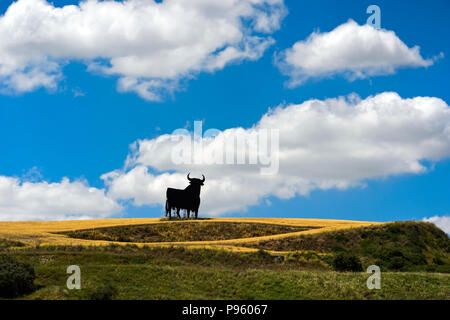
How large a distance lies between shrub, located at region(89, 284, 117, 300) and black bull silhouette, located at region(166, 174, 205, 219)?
1090 inches

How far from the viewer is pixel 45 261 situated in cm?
2881

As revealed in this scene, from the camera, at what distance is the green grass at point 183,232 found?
42.5m

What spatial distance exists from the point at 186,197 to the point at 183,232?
544 cm

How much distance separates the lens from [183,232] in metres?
43.6

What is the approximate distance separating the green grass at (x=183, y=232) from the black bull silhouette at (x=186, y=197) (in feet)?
7.84

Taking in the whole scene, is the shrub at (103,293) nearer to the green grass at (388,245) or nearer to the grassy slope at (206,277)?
the grassy slope at (206,277)

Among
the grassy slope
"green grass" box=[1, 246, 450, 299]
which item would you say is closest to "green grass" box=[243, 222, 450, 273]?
the grassy slope

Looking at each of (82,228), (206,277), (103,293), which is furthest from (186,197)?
(103,293)

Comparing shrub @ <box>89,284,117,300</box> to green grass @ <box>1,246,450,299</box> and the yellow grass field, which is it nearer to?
green grass @ <box>1,246,450,299</box>

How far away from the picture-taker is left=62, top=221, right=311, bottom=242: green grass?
4247cm

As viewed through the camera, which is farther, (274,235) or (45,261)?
(274,235)
